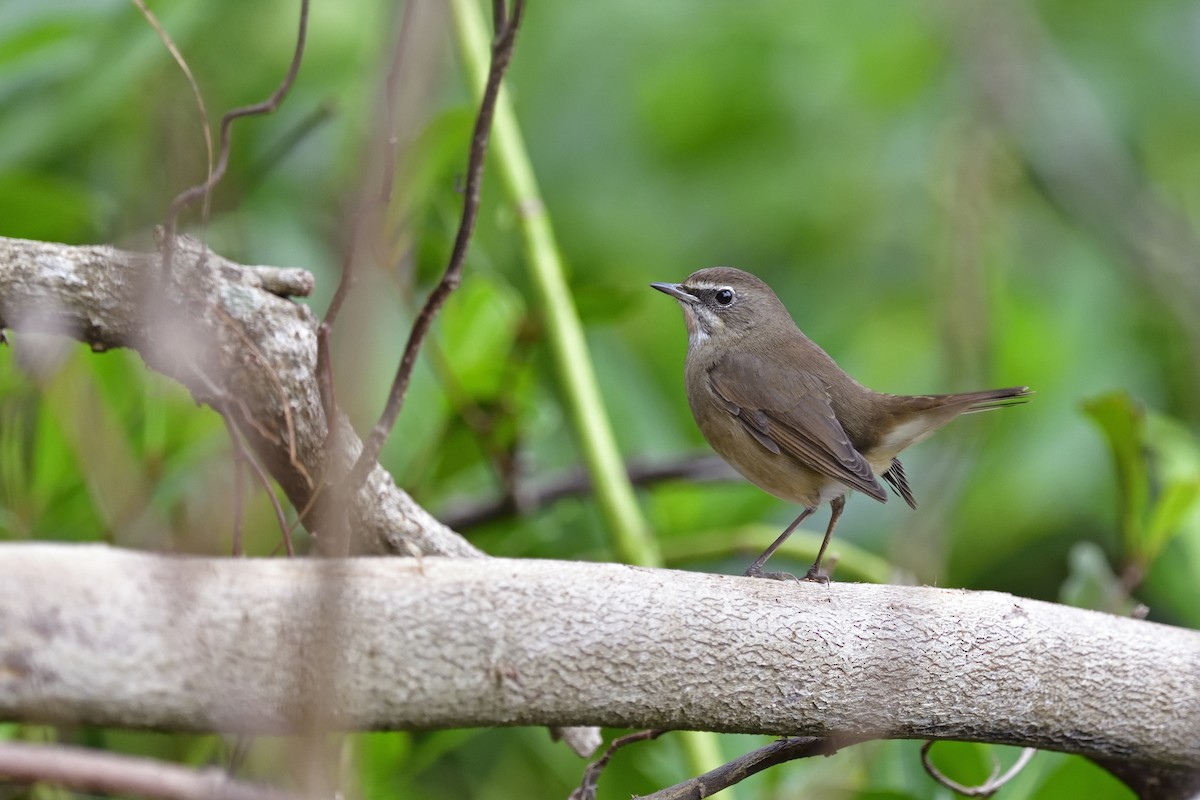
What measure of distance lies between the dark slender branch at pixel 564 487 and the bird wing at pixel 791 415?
289 millimetres

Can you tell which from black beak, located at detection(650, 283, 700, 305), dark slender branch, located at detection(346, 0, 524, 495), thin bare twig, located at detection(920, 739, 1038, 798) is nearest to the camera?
dark slender branch, located at detection(346, 0, 524, 495)

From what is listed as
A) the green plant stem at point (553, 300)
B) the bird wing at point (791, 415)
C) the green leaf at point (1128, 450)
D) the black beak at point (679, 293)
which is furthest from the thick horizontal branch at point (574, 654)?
the black beak at point (679, 293)

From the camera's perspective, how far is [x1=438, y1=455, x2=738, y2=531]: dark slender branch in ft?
11.9

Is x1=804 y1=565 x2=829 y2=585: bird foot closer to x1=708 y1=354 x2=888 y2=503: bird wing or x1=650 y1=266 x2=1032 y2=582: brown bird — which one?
x1=650 y1=266 x2=1032 y2=582: brown bird

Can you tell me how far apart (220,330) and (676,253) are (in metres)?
3.49

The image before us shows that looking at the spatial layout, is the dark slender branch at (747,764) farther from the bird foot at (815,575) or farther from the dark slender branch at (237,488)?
the dark slender branch at (237,488)

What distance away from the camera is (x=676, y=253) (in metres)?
5.44

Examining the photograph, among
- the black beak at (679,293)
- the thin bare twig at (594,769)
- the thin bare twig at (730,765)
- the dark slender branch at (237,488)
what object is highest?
the black beak at (679,293)

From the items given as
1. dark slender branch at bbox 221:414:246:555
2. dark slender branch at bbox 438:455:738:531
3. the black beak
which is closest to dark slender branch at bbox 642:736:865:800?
dark slender branch at bbox 221:414:246:555

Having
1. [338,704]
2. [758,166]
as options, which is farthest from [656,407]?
[338,704]

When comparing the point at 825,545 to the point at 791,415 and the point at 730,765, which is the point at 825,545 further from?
the point at 730,765

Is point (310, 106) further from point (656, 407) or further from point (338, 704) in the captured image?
point (338, 704)

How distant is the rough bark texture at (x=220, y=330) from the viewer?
203 cm

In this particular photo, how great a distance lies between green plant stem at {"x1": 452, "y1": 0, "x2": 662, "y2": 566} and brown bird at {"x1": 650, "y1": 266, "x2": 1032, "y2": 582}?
0.38 meters
